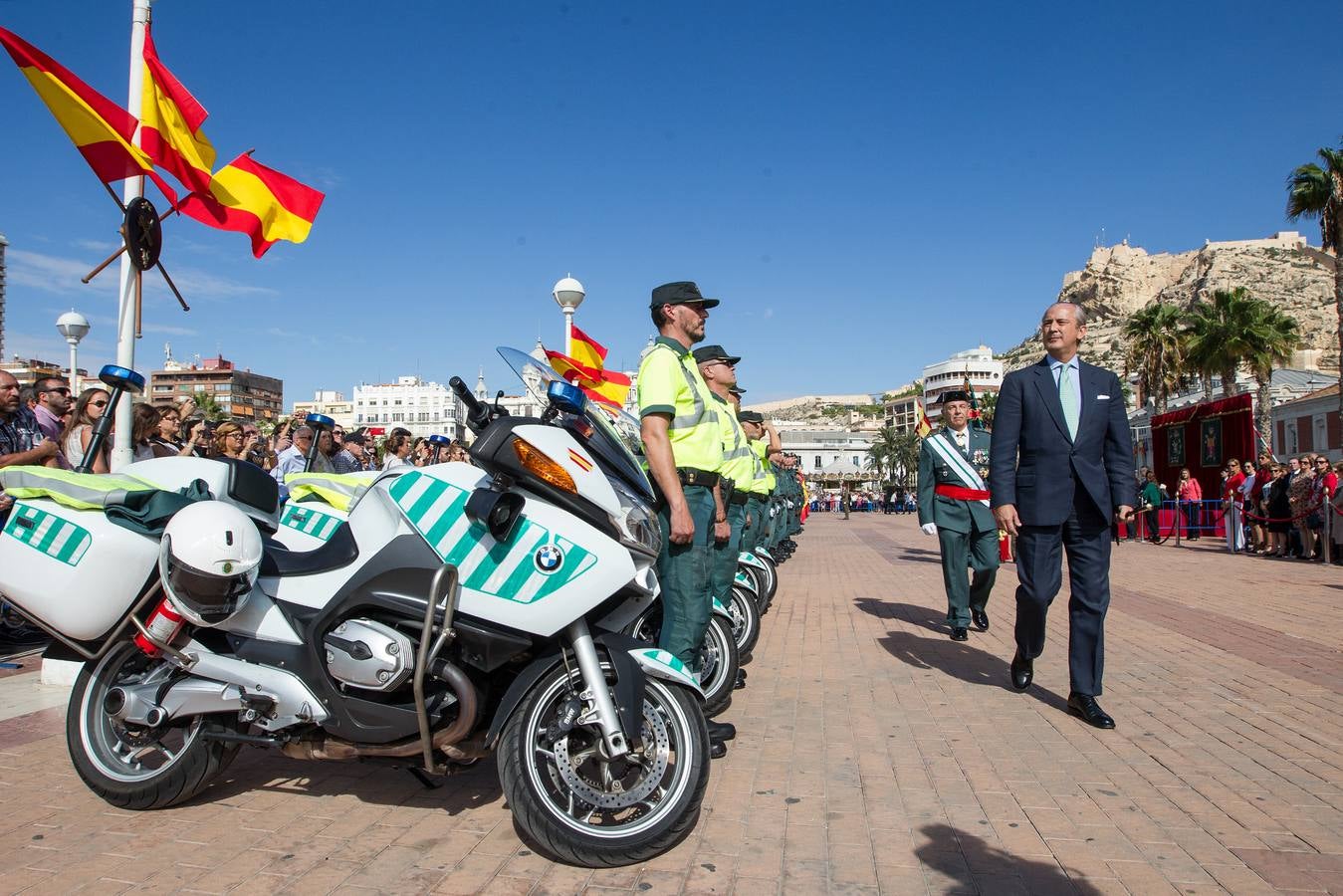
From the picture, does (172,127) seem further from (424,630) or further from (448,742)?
(448,742)

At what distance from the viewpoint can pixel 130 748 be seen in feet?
11.3

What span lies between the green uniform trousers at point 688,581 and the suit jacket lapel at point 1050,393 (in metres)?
2.19

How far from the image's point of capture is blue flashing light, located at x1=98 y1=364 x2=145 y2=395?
12.7 ft

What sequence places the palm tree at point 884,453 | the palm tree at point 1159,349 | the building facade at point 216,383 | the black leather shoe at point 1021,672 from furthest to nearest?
the building facade at point 216,383 < the palm tree at point 884,453 < the palm tree at point 1159,349 < the black leather shoe at point 1021,672

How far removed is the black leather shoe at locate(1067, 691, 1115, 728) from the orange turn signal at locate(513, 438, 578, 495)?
3.18 metres

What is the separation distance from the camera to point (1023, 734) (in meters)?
4.38

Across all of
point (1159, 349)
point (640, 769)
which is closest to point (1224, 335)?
point (1159, 349)

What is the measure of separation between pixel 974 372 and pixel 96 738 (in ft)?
595

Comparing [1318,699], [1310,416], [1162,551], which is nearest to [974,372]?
[1310,416]

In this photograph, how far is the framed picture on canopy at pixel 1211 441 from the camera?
84.1 ft

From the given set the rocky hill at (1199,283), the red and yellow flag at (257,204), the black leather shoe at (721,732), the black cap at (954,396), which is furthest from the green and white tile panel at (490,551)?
the rocky hill at (1199,283)

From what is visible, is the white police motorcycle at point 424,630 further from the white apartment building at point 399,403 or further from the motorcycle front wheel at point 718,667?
the white apartment building at point 399,403

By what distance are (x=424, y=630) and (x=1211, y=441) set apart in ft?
93.3

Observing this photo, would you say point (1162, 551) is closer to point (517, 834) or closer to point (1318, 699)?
point (1318, 699)
